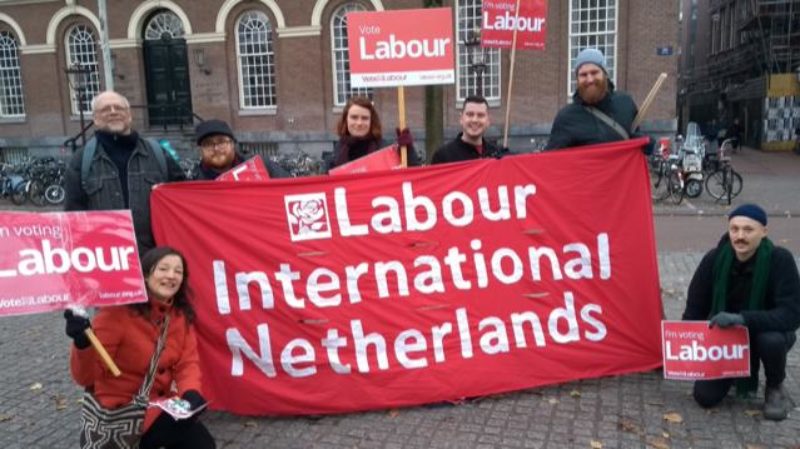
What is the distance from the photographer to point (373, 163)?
180 inches

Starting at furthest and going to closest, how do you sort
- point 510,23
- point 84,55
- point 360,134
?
point 84,55
point 510,23
point 360,134

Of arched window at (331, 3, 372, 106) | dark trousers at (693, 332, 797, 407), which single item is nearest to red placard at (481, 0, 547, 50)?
dark trousers at (693, 332, 797, 407)

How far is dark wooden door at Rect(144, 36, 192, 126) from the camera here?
24031 mm

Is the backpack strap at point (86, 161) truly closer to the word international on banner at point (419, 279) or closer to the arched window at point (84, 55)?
the word international on banner at point (419, 279)

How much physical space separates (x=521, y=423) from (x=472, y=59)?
19.3 m

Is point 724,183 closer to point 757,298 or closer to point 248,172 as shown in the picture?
point 757,298

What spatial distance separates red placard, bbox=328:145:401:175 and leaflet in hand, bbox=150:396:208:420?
1928 millimetres

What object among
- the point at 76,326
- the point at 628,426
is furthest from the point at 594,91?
the point at 76,326

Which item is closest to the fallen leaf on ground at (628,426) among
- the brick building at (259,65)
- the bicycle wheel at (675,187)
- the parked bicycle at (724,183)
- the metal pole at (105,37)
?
the bicycle wheel at (675,187)

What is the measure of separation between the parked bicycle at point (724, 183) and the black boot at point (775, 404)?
1055cm

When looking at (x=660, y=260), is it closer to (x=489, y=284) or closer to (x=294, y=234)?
(x=489, y=284)

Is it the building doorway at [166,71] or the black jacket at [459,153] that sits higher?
the building doorway at [166,71]

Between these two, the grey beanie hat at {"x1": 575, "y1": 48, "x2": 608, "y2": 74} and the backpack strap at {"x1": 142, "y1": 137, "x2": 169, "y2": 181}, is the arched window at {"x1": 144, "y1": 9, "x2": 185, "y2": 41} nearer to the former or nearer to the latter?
the backpack strap at {"x1": 142, "y1": 137, "x2": 169, "y2": 181}

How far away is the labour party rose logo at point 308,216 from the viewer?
13.5 feet
